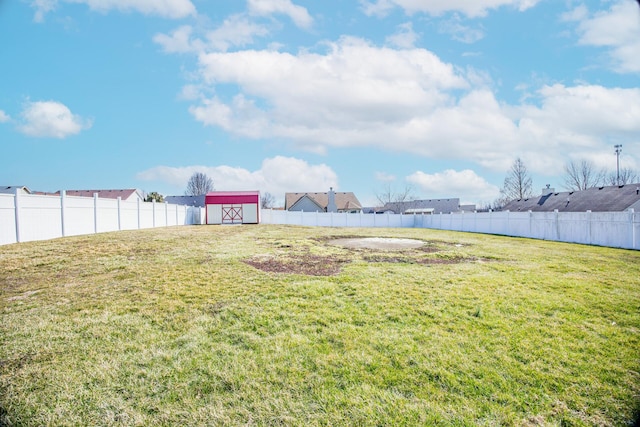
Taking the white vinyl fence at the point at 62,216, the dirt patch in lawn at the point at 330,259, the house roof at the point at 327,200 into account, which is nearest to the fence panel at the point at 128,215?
the white vinyl fence at the point at 62,216

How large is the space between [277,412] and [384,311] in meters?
2.39

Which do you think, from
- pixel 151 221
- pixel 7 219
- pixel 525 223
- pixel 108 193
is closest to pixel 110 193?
pixel 108 193

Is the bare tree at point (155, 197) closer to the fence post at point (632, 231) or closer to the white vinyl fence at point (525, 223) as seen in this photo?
the white vinyl fence at point (525, 223)

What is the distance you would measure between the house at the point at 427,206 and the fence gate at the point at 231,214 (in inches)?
1309

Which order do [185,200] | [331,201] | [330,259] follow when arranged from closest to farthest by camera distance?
1. [330,259]
2. [185,200]
3. [331,201]

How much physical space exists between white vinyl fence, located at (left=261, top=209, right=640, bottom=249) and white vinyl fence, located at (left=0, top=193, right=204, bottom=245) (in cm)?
1454

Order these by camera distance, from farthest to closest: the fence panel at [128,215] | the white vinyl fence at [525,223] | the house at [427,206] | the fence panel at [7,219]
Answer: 1. the house at [427,206]
2. the fence panel at [128,215]
3. the white vinyl fence at [525,223]
4. the fence panel at [7,219]

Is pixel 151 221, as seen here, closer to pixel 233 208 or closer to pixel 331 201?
pixel 233 208

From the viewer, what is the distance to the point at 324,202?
176 feet

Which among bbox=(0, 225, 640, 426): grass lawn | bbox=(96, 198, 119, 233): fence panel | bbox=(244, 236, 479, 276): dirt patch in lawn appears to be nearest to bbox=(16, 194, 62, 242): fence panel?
bbox=(96, 198, 119, 233): fence panel

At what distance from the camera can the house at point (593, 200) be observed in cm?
2283

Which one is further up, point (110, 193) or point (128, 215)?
point (110, 193)

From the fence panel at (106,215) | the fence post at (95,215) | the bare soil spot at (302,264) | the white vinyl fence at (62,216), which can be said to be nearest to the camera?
the bare soil spot at (302,264)

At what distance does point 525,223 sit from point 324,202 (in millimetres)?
36798
